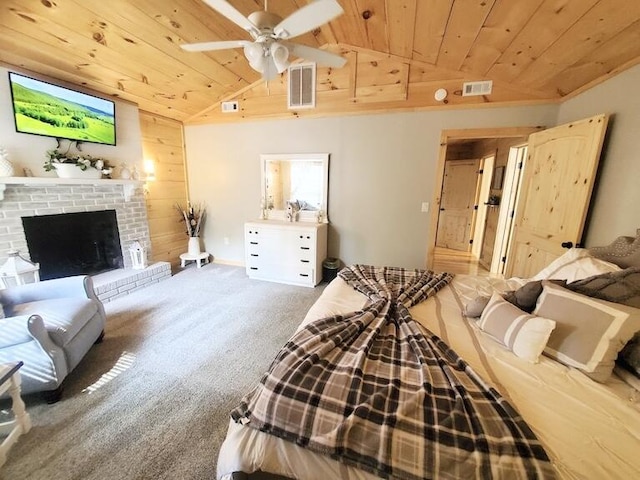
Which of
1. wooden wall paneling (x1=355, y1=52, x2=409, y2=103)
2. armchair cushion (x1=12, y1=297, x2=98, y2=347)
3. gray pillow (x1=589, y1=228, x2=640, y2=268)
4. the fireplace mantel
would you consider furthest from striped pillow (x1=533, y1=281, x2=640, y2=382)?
the fireplace mantel

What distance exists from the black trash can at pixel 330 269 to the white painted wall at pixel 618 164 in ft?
8.54

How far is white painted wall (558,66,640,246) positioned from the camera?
1891mm

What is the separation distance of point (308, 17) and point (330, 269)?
111 inches

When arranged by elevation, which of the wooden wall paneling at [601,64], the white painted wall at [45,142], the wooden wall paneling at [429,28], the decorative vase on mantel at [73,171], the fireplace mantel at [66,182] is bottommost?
the fireplace mantel at [66,182]

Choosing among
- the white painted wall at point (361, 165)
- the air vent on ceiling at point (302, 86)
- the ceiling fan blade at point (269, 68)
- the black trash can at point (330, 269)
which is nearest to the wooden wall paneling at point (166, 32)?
the air vent on ceiling at point (302, 86)

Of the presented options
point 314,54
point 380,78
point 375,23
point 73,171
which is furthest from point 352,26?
point 73,171

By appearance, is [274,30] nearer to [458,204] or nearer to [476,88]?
[476,88]

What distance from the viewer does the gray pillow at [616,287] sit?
3.84ft

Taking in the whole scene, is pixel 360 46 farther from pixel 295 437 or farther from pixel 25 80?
pixel 295 437

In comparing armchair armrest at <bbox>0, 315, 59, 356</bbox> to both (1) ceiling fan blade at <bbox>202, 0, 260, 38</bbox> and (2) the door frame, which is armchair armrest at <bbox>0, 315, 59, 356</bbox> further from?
(2) the door frame

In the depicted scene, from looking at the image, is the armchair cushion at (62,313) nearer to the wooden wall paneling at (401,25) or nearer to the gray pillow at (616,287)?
the gray pillow at (616,287)

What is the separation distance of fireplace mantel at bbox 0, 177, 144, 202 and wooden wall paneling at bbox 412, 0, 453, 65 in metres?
3.59

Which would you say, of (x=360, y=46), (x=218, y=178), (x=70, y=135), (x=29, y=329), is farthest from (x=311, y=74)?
(x=29, y=329)

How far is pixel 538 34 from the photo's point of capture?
6.60 feet
